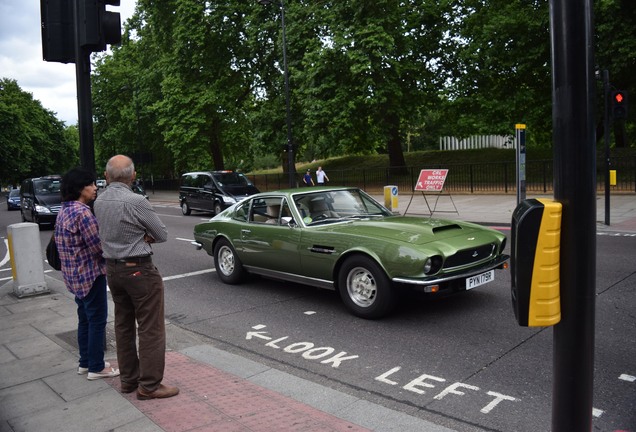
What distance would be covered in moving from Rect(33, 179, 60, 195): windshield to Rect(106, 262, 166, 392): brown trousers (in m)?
18.0

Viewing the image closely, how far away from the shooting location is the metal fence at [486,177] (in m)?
22.4

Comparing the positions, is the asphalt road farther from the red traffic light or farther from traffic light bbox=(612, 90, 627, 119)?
the red traffic light

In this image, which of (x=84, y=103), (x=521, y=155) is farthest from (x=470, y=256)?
(x=521, y=155)

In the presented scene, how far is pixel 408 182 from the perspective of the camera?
1187 inches

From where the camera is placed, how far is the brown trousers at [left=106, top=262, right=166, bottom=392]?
13.4 ft

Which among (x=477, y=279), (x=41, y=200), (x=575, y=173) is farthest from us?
(x=41, y=200)

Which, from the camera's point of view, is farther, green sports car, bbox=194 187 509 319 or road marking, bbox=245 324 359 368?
green sports car, bbox=194 187 509 319

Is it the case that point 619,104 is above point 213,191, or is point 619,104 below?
above

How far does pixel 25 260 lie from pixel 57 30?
4107mm

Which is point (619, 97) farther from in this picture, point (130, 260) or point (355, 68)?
point (355, 68)

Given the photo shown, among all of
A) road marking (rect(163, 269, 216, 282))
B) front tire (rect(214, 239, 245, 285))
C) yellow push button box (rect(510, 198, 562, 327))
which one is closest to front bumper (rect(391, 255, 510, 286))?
front tire (rect(214, 239, 245, 285))

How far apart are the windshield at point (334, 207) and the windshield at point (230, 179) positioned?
15.4 m

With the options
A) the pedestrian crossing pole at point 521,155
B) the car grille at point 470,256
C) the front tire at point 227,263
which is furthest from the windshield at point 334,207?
the pedestrian crossing pole at point 521,155

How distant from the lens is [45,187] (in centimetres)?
2088
